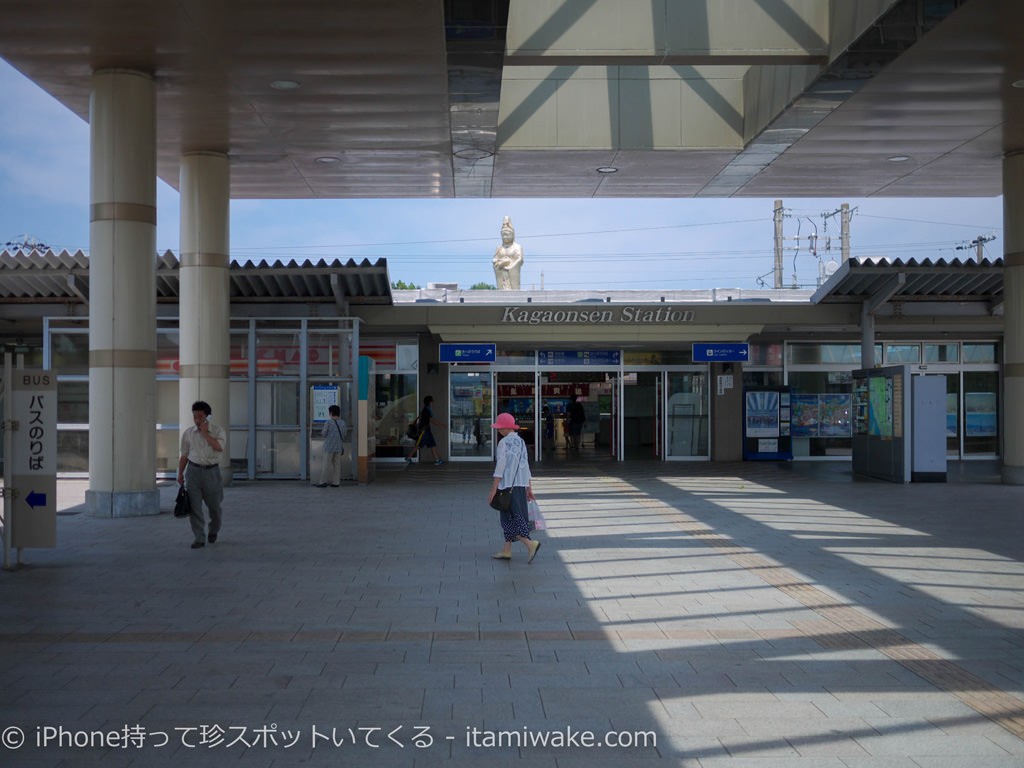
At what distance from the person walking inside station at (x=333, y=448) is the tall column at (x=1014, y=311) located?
40.1 feet

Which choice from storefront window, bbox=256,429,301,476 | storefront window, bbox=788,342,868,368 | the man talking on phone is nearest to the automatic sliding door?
storefront window, bbox=256,429,301,476

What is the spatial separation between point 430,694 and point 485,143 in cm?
1241

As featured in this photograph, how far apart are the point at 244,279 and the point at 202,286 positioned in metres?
2.21

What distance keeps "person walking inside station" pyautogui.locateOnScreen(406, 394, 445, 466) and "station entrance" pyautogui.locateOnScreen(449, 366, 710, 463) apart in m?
0.83

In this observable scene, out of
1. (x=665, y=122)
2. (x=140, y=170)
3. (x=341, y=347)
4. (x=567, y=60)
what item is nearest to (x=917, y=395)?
(x=665, y=122)

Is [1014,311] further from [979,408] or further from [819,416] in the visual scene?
[979,408]

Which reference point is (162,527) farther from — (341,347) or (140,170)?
(341,347)

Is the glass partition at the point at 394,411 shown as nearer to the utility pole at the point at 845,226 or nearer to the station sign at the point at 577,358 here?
the station sign at the point at 577,358

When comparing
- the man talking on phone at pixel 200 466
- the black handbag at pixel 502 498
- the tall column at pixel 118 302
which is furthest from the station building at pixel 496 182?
the black handbag at pixel 502 498

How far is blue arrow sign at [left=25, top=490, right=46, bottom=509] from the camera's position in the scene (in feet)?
30.2

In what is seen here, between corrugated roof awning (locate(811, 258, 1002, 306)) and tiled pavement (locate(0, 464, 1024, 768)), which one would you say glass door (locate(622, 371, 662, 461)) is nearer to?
corrugated roof awning (locate(811, 258, 1002, 306))

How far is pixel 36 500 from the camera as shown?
923cm

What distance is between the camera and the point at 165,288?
19453 millimetres

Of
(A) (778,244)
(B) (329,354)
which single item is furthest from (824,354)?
(A) (778,244)
